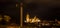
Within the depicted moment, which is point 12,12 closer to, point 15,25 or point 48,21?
point 15,25

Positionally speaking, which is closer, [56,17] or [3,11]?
[3,11]

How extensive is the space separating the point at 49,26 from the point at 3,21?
0.50 meters

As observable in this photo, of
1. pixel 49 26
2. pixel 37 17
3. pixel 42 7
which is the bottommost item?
pixel 49 26

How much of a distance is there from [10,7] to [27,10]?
19 cm

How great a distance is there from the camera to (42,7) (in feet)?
4.75

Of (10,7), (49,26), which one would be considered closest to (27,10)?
(10,7)

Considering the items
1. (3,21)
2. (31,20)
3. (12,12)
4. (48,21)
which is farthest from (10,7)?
(48,21)

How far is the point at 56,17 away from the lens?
1.45 meters

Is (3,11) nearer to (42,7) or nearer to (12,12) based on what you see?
(12,12)

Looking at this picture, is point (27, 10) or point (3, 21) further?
point (27, 10)

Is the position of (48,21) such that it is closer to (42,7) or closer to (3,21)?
(42,7)

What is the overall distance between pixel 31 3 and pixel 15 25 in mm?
296

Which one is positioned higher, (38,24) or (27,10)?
(27,10)

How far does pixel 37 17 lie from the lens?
1.43 meters
